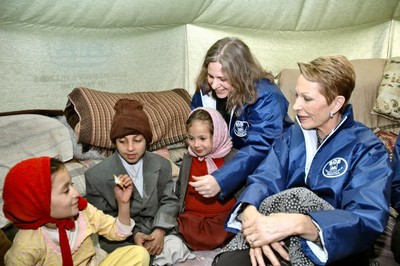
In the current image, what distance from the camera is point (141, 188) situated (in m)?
2.14

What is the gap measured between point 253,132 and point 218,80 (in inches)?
12.3

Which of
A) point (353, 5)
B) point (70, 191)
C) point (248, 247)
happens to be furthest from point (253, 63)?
point (353, 5)

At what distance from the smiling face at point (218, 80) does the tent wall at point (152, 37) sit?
74 centimetres

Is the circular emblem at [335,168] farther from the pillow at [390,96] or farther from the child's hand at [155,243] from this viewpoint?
the pillow at [390,96]

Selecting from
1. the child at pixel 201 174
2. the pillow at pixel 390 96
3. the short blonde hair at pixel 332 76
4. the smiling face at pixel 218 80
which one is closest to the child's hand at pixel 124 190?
the child at pixel 201 174

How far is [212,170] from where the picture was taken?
7.29 ft

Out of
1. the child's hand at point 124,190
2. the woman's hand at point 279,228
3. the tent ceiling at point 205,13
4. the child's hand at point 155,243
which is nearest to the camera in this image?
the woman's hand at point 279,228

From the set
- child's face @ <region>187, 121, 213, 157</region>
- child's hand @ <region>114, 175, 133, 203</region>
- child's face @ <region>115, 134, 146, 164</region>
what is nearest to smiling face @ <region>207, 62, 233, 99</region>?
child's face @ <region>187, 121, 213, 157</region>

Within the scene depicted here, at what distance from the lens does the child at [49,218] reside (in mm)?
1536

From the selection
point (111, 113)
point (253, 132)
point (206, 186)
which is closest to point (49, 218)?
point (206, 186)

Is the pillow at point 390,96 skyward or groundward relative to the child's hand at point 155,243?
skyward

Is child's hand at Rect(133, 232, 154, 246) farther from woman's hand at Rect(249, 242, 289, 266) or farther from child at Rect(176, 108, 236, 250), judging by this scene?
woman's hand at Rect(249, 242, 289, 266)

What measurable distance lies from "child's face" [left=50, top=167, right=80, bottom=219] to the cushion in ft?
2.66

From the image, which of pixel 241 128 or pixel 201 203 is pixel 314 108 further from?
pixel 201 203
